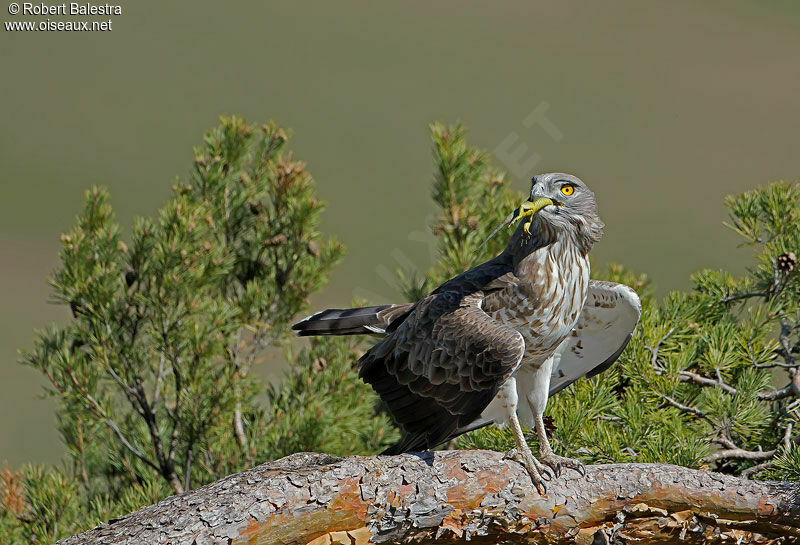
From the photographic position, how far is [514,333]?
10.0 ft

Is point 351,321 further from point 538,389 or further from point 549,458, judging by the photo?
point 549,458

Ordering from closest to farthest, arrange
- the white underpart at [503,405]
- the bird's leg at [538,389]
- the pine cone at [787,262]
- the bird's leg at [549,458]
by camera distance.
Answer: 1. the bird's leg at [549,458]
2. the white underpart at [503,405]
3. the bird's leg at [538,389]
4. the pine cone at [787,262]

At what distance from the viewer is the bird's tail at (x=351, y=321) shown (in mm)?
3637

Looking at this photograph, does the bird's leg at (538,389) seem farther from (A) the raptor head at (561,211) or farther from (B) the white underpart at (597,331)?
(A) the raptor head at (561,211)

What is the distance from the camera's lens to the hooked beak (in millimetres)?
3000

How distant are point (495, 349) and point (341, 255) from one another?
2.42 m

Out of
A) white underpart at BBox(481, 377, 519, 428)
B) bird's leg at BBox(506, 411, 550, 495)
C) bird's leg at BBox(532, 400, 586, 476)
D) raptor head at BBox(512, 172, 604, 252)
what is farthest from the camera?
white underpart at BBox(481, 377, 519, 428)

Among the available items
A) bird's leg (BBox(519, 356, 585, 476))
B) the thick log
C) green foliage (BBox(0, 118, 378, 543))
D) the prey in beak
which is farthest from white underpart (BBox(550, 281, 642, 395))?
green foliage (BBox(0, 118, 378, 543))

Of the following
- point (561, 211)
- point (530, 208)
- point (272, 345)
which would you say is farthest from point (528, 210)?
point (272, 345)

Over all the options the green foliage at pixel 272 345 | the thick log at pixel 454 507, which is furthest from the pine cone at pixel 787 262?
the thick log at pixel 454 507

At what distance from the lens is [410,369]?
133 inches

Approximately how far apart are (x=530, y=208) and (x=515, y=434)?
0.84m

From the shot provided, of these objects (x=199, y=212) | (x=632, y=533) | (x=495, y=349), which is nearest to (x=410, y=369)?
(x=495, y=349)

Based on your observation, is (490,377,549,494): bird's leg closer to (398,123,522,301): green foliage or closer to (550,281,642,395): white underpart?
(550,281,642,395): white underpart
